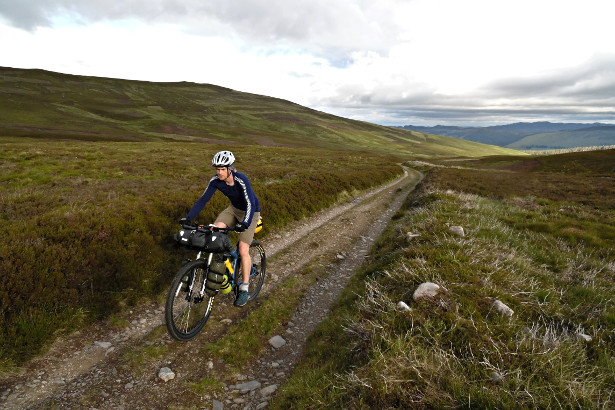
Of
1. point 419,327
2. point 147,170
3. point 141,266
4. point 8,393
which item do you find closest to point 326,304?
point 419,327

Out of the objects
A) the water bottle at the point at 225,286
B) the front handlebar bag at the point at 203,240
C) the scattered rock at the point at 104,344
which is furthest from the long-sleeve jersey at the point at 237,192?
the scattered rock at the point at 104,344

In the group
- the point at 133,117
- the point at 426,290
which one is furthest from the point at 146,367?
the point at 133,117

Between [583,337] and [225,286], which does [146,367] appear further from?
[583,337]

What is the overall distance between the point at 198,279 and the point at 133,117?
131150 millimetres

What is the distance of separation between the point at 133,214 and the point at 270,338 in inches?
235

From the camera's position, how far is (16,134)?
59.3 m

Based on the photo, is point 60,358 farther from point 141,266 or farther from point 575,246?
point 575,246

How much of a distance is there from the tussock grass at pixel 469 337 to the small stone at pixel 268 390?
394 millimetres

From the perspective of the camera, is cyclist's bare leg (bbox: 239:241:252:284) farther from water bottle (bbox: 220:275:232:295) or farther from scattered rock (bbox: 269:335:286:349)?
scattered rock (bbox: 269:335:286:349)

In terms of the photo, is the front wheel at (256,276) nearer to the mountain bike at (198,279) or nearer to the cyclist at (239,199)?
the cyclist at (239,199)

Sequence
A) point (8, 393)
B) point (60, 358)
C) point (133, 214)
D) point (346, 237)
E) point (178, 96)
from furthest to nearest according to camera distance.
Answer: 1. point (178, 96)
2. point (346, 237)
3. point (133, 214)
4. point (60, 358)
5. point (8, 393)

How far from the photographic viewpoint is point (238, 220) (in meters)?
7.56

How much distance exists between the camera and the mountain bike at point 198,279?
5555 millimetres

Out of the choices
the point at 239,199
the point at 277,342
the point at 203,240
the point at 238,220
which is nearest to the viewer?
the point at 203,240
